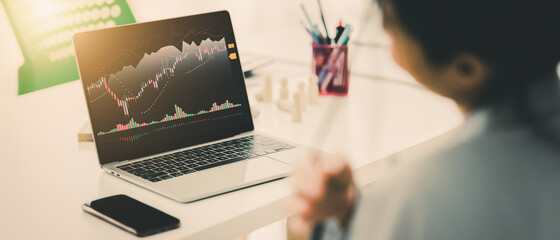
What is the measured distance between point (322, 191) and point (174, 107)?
0.52 metres

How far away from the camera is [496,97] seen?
1.68 ft

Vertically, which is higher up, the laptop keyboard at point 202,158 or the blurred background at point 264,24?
the blurred background at point 264,24

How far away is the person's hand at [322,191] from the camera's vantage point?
58 centimetres

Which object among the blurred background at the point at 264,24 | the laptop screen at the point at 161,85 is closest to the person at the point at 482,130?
the laptop screen at the point at 161,85

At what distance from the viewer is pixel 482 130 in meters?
0.51

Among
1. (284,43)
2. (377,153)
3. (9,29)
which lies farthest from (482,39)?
(9,29)

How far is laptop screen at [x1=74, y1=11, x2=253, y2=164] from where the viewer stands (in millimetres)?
979

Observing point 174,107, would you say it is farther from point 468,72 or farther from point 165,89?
point 468,72

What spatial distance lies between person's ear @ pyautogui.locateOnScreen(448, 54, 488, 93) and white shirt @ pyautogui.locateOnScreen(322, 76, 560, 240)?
0.03 metres

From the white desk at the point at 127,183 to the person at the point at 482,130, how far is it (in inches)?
2.7

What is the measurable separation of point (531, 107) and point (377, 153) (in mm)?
495

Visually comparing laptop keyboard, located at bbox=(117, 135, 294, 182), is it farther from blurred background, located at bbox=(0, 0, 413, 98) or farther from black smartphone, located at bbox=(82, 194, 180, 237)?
blurred background, located at bbox=(0, 0, 413, 98)

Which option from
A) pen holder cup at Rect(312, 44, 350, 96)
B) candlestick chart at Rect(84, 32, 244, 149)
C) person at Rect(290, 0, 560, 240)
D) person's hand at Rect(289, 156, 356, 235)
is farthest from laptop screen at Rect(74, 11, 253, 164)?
person at Rect(290, 0, 560, 240)

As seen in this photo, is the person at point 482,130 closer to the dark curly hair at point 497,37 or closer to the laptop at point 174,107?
the dark curly hair at point 497,37
